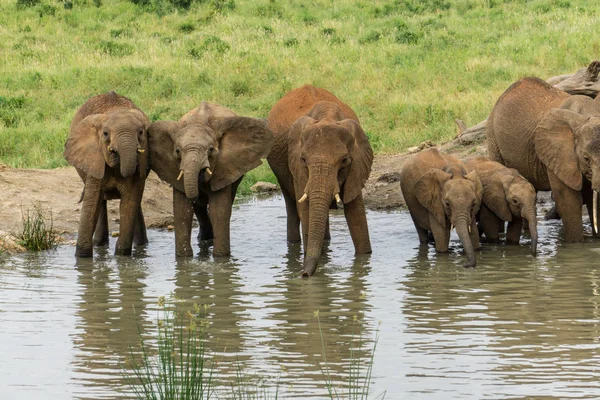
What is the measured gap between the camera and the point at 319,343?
7.84 metres

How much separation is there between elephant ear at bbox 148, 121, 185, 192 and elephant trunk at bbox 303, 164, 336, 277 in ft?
6.05

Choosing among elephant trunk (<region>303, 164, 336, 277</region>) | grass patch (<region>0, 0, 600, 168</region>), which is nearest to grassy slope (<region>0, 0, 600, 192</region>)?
grass patch (<region>0, 0, 600, 168</region>)

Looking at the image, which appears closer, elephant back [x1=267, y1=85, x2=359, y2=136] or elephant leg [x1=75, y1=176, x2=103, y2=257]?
elephant leg [x1=75, y1=176, x2=103, y2=257]

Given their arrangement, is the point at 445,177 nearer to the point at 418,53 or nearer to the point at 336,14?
the point at 418,53

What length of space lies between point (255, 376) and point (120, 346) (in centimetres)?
127

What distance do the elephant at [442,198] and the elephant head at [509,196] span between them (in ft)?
1.05

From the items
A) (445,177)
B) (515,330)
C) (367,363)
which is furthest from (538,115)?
(367,363)

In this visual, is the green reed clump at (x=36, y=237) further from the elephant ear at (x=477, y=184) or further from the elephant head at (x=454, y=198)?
the elephant ear at (x=477, y=184)

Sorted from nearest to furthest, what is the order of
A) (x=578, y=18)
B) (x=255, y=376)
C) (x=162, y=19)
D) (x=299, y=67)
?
(x=255, y=376), (x=299, y=67), (x=578, y=18), (x=162, y=19)

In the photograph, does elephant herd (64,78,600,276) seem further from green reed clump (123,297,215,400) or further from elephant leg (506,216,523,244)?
green reed clump (123,297,215,400)

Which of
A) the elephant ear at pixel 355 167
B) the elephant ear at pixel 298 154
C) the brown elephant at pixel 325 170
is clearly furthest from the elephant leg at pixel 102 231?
the elephant ear at pixel 355 167

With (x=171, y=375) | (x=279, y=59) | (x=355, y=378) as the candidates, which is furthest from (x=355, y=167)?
(x=279, y=59)

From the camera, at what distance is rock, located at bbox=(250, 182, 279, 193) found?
55.7ft

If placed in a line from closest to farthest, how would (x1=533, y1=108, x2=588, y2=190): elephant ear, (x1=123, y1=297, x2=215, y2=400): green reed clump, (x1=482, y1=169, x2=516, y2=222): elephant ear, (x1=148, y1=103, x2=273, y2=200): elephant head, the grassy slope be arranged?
(x1=123, y1=297, x2=215, y2=400): green reed clump < (x1=148, y1=103, x2=273, y2=200): elephant head < (x1=482, y1=169, x2=516, y2=222): elephant ear < (x1=533, y1=108, x2=588, y2=190): elephant ear < the grassy slope
